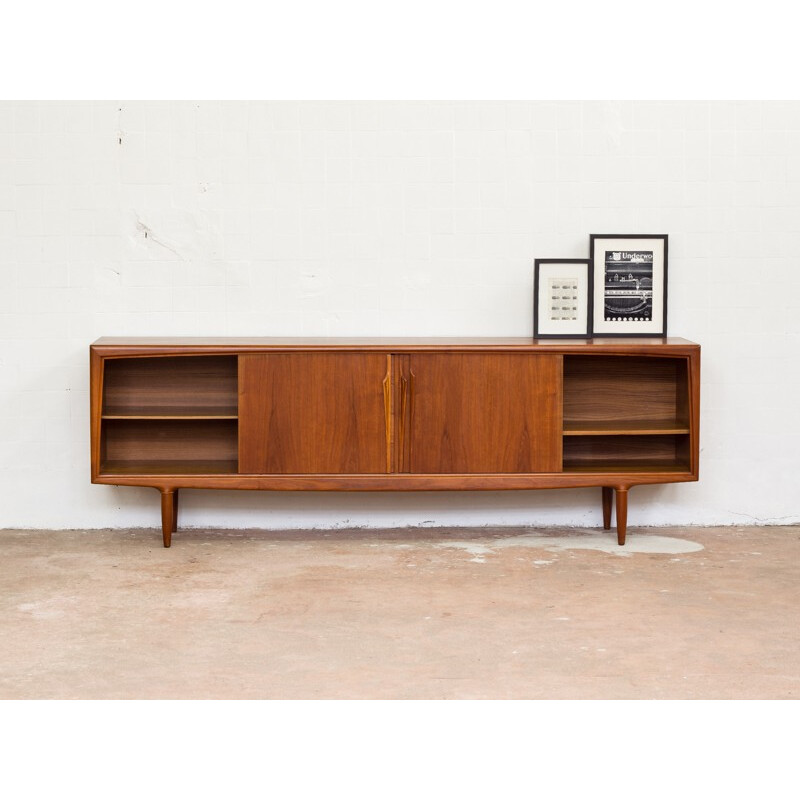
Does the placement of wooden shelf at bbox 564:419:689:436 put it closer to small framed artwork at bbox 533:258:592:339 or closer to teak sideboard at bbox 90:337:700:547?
teak sideboard at bbox 90:337:700:547

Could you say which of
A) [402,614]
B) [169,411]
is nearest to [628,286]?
[402,614]

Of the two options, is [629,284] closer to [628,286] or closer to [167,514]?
[628,286]

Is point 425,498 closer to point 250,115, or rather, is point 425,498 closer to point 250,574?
point 250,574

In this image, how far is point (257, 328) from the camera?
5.38 m

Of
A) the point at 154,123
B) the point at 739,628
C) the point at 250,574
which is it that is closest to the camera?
the point at 739,628

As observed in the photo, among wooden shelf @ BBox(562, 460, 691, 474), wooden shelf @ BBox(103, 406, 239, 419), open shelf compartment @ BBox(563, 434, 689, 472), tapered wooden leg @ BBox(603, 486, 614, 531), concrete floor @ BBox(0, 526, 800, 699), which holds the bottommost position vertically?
concrete floor @ BBox(0, 526, 800, 699)

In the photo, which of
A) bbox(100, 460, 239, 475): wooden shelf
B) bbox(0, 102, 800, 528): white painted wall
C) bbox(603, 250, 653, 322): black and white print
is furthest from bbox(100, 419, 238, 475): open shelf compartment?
bbox(603, 250, 653, 322): black and white print

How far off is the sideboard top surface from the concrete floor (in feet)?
3.03

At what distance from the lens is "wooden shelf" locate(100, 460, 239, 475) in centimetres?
502

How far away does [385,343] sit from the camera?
4969 millimetres

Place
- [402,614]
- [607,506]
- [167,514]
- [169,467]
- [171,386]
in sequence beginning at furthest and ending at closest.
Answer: [607,506]
[171,386]
[169,467]
[167,514]
[402,614]

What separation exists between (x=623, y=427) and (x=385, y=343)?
120 centimetres

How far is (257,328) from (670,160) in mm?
2157

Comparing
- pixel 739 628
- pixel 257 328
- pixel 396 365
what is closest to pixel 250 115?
pixel 257 328
